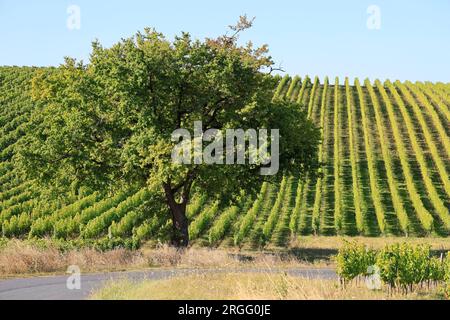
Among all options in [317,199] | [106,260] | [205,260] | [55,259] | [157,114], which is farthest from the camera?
[317,199]

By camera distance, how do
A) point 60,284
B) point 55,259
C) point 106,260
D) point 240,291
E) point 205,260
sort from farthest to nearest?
point 205,260 → point 106,260 → point 55,259 → point 60,284 → point 240,291

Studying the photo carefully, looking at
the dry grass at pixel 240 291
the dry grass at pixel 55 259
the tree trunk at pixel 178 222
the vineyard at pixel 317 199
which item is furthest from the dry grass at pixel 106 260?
the dry grass at pixel 240 291

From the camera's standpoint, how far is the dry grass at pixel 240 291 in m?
17.8

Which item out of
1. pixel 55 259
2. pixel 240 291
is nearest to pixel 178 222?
pixel 55 259

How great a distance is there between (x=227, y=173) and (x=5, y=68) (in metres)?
79.9

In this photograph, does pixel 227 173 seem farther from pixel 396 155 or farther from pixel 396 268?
pixel 396 155

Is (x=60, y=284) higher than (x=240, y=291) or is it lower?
lower

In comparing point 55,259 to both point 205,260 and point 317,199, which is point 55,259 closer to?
point 205,260

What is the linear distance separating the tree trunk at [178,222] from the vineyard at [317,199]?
1173 millimetres

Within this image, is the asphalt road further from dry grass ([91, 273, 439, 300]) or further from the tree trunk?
the tree trunk

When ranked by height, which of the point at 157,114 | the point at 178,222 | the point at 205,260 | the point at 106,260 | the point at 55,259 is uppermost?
the point at 157,114

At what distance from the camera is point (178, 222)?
35.4 m

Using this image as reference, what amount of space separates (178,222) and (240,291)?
17480mm

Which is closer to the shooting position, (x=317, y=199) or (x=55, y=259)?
(x=55, y=259)
